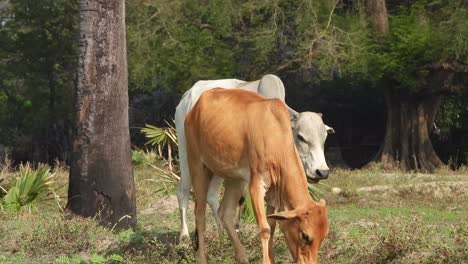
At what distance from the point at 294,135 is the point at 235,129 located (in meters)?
0.66

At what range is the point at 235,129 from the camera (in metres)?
8.85

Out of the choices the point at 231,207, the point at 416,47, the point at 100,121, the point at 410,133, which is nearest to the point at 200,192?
the point at 231,207

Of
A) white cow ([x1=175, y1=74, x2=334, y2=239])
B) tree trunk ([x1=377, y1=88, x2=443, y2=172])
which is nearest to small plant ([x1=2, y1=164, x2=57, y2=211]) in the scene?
white cow ([x1=175, y1=74, x2=334, y2=239])

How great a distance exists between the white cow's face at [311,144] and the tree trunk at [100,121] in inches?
139

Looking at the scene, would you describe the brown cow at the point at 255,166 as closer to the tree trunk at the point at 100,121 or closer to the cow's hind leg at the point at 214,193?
the cow's hind leg at the point at 214,193

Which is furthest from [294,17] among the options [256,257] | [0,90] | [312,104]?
[256,257]

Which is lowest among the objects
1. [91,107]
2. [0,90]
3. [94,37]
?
[0,90]

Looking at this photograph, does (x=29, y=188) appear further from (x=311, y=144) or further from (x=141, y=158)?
(x=141, y=158)

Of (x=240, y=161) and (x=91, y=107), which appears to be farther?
(x=91, y=107)

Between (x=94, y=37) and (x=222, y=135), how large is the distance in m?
3.71

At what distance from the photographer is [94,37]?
12.1m

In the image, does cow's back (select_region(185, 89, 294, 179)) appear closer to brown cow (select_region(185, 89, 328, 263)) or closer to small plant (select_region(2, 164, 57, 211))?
brown cow (select_region(185, 89, 328, 263))

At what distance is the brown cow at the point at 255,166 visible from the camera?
7926 millimetres

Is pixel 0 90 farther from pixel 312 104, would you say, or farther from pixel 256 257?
pixel 256 257
